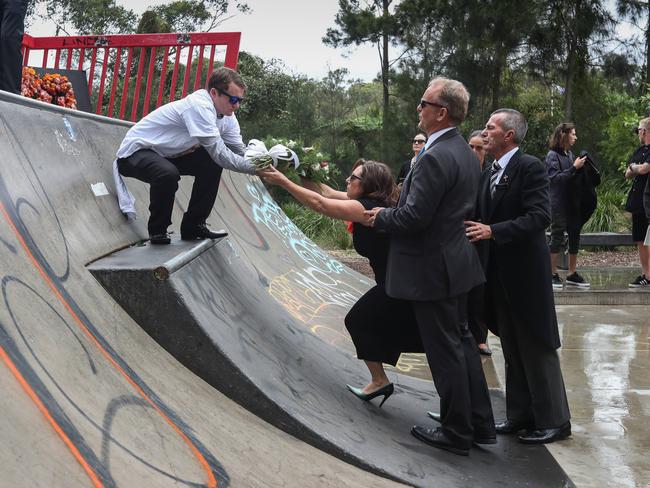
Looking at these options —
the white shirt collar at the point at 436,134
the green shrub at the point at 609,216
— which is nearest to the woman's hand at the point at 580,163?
the white shirt collar at the point at 436,134

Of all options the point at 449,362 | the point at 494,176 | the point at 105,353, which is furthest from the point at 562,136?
the point at 105,353

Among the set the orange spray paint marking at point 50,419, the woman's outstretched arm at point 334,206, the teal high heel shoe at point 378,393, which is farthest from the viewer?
the teal high heel shoe at point 378,393

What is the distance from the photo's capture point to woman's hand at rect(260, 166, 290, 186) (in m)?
4.52

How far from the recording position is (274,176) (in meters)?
4.60

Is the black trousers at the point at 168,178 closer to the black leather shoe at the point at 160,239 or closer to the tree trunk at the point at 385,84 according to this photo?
the black leather shoe at the point at 160,239

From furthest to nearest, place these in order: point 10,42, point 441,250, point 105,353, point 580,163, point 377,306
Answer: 1. point 580,163
2. point 10,42
3. point 377,306
4. point 441,250
5. point 105,353

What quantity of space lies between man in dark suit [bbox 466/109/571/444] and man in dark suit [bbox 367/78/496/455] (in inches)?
15.1

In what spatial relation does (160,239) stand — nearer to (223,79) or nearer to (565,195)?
(223,79)

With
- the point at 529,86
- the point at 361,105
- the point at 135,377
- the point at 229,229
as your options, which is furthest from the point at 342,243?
the point at 361,105

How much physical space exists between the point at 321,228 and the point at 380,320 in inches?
560

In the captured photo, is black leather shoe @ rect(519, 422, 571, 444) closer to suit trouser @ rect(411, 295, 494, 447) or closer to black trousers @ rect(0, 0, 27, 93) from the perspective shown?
suit trouser @ rect(411, 295, 494, 447)

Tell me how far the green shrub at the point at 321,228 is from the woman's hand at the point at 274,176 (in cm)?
1183

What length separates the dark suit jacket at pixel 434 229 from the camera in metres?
3.78

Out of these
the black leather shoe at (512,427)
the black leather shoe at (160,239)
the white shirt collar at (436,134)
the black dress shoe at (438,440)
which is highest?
the white shirt collar at (436,134)
